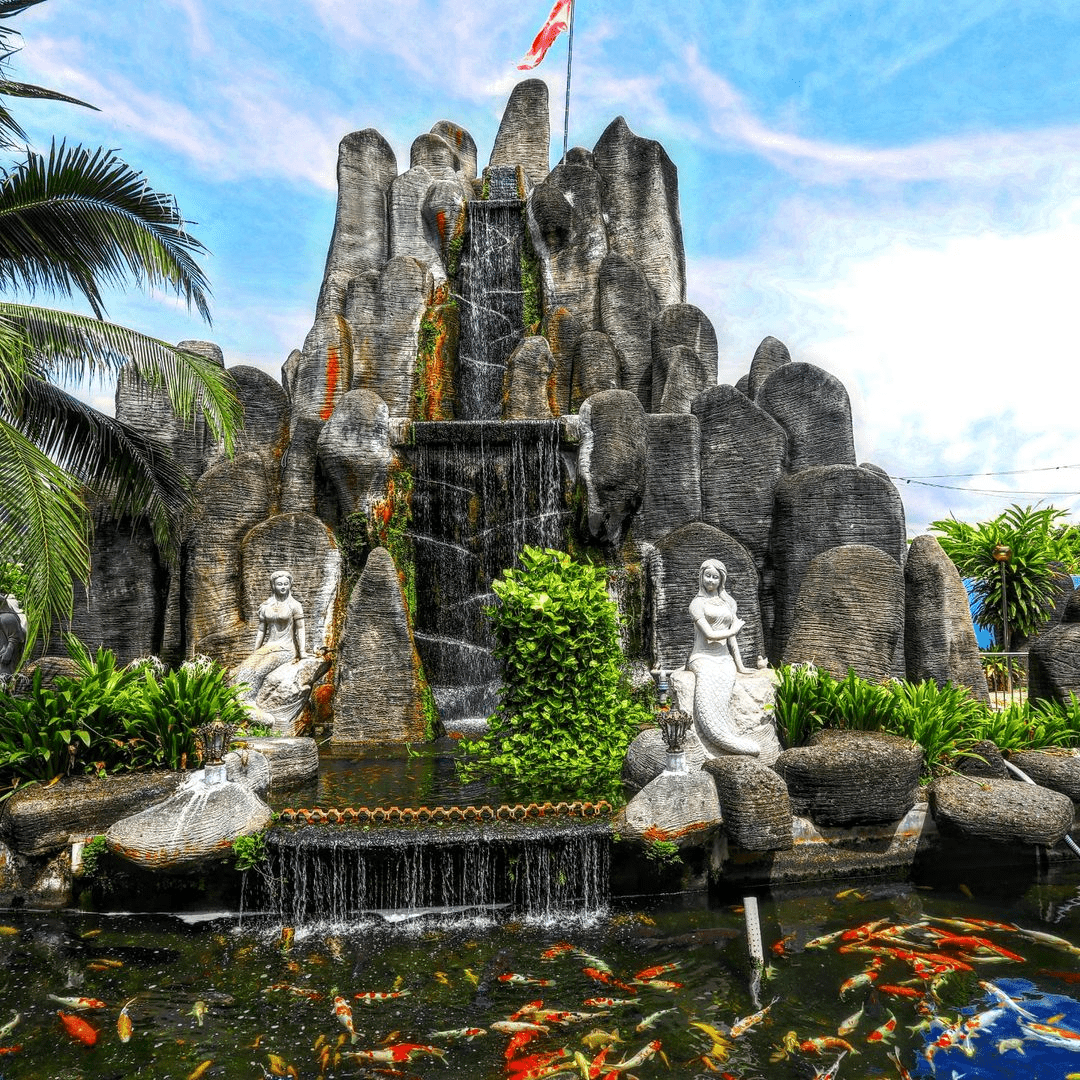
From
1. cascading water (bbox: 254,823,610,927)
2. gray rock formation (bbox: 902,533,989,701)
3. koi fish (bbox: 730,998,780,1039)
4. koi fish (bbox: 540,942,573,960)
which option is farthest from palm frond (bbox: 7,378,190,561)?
gray rock formation (bbox: 902,533,989,701)

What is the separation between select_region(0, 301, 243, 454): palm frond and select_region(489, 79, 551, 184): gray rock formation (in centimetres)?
1572

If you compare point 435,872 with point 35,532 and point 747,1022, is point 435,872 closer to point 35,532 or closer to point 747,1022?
Answer: point 747,1022

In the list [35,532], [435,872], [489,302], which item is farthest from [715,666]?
[489,302]

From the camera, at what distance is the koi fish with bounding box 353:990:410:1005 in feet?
17.6

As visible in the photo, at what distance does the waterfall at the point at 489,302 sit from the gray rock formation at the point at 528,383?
2304mm

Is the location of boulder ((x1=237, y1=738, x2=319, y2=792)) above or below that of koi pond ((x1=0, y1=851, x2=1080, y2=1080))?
above

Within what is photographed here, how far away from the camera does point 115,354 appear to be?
10.1m

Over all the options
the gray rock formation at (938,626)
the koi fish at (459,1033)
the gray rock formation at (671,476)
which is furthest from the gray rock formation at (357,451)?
the koi fish at (459,1033)

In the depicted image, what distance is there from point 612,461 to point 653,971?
886 cm

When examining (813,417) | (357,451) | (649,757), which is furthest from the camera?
(813,417)

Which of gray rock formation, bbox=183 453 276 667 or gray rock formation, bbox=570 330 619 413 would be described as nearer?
gray rock formation, bbox=183 453 276 667

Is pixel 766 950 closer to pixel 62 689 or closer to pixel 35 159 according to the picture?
pixel 62 689

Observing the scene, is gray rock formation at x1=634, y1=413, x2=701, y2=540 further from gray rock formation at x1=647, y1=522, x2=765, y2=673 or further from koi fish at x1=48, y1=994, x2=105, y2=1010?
koi fish at x1=48, y1=994, x2=105, y2=1010

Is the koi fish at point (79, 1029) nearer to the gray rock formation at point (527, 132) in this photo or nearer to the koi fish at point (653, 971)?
the koi fish at point (653, 971)
